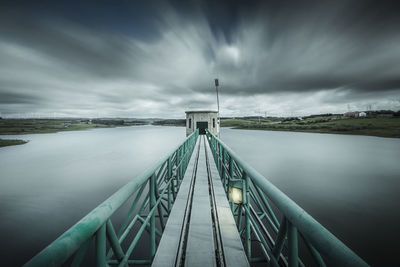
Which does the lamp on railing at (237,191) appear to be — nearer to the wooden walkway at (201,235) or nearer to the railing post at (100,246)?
the wooden walkway at (201,235)

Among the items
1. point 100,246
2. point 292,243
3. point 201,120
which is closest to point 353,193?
point 201,120

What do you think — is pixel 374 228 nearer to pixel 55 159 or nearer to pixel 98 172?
pixel 98 172

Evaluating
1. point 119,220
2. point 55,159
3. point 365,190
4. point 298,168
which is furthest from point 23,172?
point 365,190

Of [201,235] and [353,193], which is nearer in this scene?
[201,235]

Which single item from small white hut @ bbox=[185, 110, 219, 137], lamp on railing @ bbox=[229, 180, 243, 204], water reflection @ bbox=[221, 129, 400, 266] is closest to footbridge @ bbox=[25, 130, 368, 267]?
lamp on railing @ bbox=[229, 180, 243, 204]

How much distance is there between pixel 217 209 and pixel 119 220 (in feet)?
34.1

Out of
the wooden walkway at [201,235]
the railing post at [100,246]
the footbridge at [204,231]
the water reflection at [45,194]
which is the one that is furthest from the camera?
the water reflection at [45,194]

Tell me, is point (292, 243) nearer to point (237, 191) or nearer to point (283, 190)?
point (237, 191)

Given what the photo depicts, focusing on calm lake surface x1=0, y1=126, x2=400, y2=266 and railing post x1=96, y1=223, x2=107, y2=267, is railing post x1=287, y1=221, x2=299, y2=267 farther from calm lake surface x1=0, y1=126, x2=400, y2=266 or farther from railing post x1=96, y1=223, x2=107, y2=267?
calm lake surface x1=0, y1=126, x2=400, y2=266

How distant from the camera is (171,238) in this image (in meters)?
2.68

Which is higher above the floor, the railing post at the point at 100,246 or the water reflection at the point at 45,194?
the railing post at the point at 100,246

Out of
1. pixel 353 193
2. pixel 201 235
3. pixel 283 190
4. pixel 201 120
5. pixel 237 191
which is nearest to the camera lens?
pixel 201 235

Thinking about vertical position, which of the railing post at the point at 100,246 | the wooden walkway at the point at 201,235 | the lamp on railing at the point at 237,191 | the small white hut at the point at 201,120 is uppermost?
the small white hut at the point at 201,120

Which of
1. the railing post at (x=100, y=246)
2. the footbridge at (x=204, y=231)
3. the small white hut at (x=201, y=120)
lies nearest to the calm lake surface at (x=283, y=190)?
the footbridge at (x=204, y=231)
